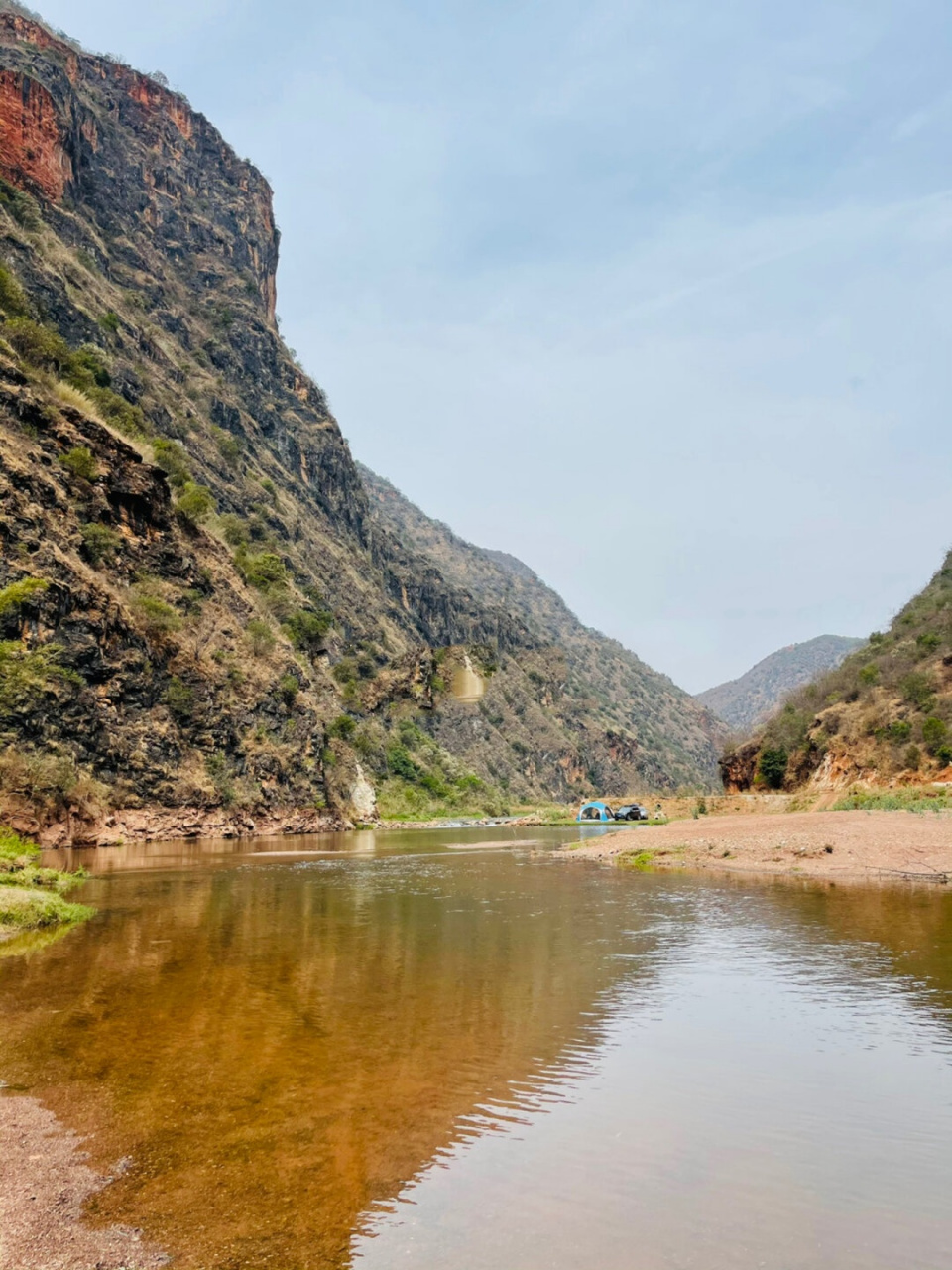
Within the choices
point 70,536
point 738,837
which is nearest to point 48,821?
point 70,536

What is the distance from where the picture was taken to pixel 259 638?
65.6 meters

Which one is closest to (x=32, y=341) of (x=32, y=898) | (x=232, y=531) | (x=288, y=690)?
(x=288, y=690)

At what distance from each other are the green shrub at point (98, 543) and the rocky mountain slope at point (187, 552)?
169 mm

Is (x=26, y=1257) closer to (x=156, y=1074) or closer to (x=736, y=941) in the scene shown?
(x=156, y=1074)

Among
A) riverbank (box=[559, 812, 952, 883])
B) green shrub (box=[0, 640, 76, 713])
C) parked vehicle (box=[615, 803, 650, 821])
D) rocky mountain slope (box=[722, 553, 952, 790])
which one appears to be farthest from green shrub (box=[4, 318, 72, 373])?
rocky mountain slope (box=[722, 553, 952, 790])

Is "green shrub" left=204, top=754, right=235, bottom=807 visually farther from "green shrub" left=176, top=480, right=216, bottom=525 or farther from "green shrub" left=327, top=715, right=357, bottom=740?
"green shrub" left=327, top=715, right=357, bottom=740

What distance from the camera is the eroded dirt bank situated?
18.3 ft

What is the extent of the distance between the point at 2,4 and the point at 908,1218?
151333 mm

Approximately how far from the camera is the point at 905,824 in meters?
34.6

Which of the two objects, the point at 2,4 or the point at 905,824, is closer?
the point at 905,824

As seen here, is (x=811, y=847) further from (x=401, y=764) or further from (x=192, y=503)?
(x=401, y=764)

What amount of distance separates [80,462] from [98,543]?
4.88 m

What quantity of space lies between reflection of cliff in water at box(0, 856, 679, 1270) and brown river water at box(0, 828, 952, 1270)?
44 millimetres

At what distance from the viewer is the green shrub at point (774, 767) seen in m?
81.6
